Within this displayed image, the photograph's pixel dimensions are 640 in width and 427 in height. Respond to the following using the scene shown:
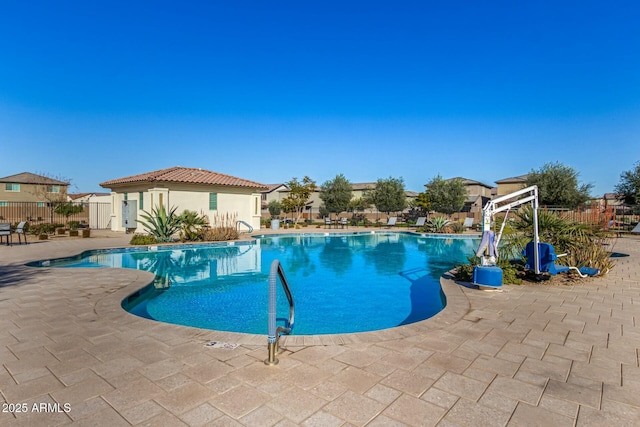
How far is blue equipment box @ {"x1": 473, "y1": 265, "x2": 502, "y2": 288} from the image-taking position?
229 inches

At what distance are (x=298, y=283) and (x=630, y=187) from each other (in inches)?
1055

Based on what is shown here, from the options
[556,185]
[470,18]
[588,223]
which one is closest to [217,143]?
[470,18]

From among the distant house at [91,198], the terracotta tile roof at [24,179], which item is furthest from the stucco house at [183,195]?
the terracotta tile roof at [24,179]

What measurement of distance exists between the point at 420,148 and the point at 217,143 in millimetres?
13545

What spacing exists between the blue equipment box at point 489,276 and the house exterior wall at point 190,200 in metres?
15.9

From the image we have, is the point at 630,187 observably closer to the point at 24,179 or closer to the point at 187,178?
the point at 187,178

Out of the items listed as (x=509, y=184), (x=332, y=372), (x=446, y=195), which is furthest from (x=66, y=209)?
(x=509, y=184)

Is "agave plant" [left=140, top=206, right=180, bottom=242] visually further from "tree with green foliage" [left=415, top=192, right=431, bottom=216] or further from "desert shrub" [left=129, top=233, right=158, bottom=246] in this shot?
"tree with green foliage" [left=415, top=192, right=431, bottom=216]

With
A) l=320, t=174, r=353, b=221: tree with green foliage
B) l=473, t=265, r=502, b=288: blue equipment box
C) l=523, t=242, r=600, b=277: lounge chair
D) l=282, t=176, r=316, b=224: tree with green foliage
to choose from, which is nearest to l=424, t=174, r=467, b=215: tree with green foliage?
l=320, t=174, r=353, b=221: tree with green foliage

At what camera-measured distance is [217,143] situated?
2175 cm

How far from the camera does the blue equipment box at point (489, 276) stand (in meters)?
5.80

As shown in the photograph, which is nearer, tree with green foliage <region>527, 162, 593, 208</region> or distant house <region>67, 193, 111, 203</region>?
tree with green foliage <region>527, 162, 593, 208</region>

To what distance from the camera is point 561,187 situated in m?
22.9

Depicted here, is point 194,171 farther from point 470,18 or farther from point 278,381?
point 278,381
